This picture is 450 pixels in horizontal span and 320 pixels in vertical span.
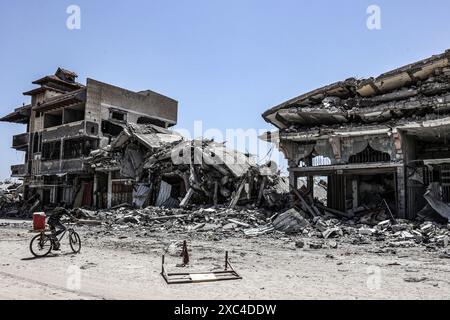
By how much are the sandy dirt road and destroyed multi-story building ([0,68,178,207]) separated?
19542mm

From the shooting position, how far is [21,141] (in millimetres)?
41938

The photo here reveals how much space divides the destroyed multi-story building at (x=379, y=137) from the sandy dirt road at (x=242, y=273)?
699 cm

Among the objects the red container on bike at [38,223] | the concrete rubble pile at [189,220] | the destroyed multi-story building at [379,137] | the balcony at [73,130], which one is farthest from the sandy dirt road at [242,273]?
the balcony at [73,130]

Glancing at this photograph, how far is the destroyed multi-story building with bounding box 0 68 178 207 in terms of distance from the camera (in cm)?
3359

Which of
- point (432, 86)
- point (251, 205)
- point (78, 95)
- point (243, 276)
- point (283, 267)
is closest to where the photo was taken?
point (243, 276)

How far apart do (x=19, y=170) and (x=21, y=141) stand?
342cm

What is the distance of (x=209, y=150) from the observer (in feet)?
82.5

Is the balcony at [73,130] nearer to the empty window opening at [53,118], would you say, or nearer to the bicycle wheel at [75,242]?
the empty window opening at [53,118]

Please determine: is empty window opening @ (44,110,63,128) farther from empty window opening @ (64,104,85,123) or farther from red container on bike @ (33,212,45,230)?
red container on bike @ (33,212,45,230)

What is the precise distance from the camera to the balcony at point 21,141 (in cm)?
4124

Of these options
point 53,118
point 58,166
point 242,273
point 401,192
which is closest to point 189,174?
point 401,192
